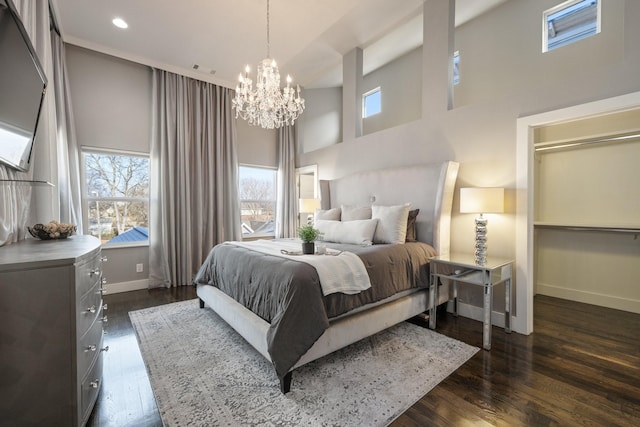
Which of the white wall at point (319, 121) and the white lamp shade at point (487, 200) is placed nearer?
the white lamp shade at point (487, 200)

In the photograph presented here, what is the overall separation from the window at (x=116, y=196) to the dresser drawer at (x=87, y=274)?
280 cm

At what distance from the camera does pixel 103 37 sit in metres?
3.53

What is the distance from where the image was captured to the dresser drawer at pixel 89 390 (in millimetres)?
1328

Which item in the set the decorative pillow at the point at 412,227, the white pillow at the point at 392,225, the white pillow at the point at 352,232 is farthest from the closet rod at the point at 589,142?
the white pillow at the point at 352,232

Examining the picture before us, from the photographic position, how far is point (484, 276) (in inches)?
91.7

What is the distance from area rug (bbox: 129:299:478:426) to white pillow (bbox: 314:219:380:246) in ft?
3.18

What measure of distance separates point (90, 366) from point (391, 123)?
5289 millimetres

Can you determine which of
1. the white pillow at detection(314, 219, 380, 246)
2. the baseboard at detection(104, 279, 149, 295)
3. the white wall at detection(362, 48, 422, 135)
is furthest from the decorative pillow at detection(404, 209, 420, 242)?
Answer: the baseboard at detection(104, 279, 149, 295)

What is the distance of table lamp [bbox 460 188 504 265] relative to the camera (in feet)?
8.29

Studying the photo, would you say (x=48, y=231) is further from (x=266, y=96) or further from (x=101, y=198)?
→ (x=101, y=198)

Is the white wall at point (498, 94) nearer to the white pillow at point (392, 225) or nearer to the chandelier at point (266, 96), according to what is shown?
the white pillow at point (392, 225)

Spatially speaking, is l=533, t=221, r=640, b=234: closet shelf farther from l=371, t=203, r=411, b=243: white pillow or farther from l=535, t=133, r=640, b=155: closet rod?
l=371, t=203, r=411, b=243: white pillow

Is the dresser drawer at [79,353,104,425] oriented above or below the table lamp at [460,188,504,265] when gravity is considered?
below

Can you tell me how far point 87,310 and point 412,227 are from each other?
292 centimetres
